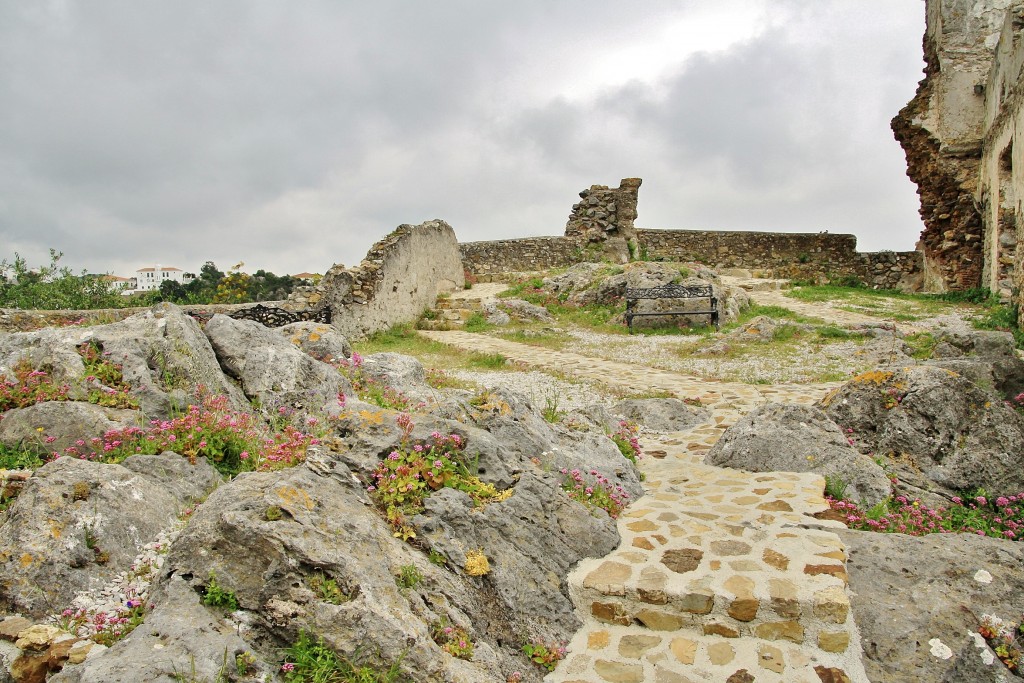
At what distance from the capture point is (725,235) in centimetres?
2602

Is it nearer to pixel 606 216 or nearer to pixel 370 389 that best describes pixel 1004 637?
pixel 370 389

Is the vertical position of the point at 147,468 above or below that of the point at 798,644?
above

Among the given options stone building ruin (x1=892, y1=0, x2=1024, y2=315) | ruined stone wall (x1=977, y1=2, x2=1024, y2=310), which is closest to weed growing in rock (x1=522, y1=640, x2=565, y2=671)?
ruined stone wall (x1=977, y1=2, x2=1024, y2=310)

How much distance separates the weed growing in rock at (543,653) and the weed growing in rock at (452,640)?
412 millimetres

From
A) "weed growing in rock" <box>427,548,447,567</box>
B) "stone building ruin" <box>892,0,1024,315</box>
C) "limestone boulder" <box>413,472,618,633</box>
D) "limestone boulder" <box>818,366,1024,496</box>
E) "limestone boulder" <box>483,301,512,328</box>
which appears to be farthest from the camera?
"stone building ruin" <box>892,0,1024,315</box>

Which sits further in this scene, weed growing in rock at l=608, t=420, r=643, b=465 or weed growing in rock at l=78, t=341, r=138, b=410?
weed growing in rock at l=608, t=420, r=643, b=465

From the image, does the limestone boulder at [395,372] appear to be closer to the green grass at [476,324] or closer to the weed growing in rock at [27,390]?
the weed growing in rock at [27,390]

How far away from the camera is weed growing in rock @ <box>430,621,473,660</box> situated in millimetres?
2982

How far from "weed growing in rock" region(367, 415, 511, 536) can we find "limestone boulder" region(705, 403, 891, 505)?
294 cm

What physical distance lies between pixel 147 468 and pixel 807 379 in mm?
8821

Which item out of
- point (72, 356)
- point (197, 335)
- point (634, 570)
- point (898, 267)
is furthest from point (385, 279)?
point (898, 267)

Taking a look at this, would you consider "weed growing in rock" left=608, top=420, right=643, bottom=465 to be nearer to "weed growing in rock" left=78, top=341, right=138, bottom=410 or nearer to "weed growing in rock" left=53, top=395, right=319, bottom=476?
"weed growing in rock" left=53, top=395, right=319, bottom=476

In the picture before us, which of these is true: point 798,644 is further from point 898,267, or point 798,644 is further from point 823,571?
point 898,267

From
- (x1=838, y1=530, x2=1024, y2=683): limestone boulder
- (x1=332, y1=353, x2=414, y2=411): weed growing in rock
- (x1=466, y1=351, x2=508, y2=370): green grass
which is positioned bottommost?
(x1=838, y1=530, x2=1024, y2=683): limestone boulder
